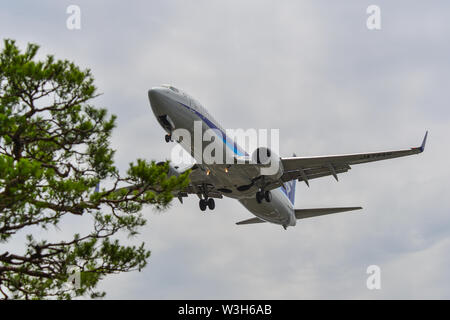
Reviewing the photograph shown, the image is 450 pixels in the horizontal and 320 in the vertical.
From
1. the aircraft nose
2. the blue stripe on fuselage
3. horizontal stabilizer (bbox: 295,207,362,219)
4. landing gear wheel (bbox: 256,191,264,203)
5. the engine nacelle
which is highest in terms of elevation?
the aircraft nose

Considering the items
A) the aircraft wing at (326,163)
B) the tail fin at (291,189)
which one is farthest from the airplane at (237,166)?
the tail fin at (291,189)

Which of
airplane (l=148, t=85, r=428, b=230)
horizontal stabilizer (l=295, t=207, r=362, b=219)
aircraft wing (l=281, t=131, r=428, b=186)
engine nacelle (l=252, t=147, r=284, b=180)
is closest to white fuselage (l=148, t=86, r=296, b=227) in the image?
airplane (l=148, t=85, r=428, b=230)

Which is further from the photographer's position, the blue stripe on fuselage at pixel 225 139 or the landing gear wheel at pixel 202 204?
the landing gear wheel at pixel 202 204

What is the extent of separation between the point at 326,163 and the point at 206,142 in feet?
24.5

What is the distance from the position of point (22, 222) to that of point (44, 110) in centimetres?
334

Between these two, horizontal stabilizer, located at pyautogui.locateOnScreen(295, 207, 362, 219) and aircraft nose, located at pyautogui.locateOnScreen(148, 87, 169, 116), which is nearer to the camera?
aircraft nose, located at pyautogui.locateOnScreen(148, 87, 169, 116)

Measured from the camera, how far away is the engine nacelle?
99.2 feet

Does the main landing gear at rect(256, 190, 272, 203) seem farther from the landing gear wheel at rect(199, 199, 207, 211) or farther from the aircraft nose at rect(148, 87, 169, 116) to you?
the aircraft nose at rect(148, 87, 169, 116)

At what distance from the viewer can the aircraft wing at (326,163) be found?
30.1 metres

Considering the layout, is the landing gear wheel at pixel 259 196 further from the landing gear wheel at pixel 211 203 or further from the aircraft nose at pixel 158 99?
the aircraft nose at pixel 158 99

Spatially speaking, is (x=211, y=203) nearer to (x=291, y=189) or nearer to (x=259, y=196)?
(x=259, y=196)

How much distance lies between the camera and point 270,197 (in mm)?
34750

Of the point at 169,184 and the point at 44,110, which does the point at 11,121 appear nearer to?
the point at 44,110
